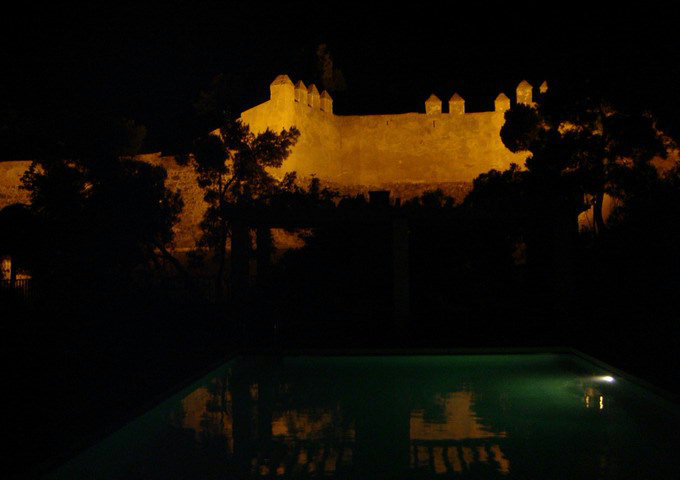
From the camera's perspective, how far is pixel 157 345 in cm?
1035

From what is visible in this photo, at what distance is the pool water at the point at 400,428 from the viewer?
5.10 m

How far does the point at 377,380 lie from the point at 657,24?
10.6 m

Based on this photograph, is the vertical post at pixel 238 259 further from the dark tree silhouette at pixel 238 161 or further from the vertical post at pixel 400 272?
the dark tree silhouette at pixel 238 161

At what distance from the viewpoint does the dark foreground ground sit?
5.70 m

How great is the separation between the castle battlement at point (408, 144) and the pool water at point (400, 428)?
876 inches

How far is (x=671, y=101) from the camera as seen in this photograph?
16.0 metres

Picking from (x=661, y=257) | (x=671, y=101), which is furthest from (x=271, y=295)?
(x=671, y=101)

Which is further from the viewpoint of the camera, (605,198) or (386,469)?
(605,198)

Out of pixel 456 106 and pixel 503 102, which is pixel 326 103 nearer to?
pixel 456 106

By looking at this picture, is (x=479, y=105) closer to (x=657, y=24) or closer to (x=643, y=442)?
(x=657, y=24)

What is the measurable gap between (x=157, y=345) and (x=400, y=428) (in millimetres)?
4984

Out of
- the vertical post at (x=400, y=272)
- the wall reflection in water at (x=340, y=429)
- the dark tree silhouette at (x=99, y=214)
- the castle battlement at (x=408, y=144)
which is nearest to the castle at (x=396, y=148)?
the castle battlement at (x=408, y=144)

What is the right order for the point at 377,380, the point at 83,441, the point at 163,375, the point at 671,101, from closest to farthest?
1. the point at 83,441
2. the point at 163,375
3. the point at 377,380
4. the point at 671,101

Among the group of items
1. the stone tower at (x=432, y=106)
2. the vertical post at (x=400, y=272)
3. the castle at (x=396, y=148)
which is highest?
the stone tower at (x=432, y=106)
